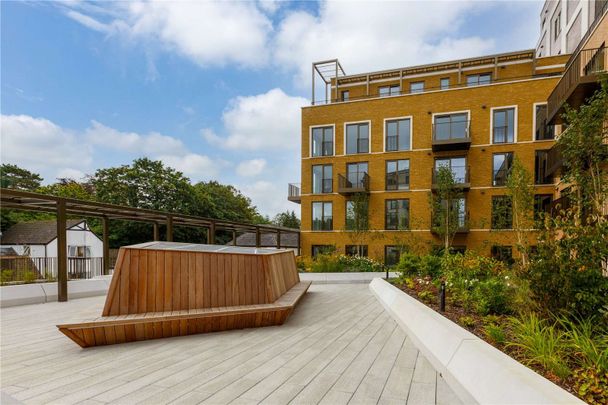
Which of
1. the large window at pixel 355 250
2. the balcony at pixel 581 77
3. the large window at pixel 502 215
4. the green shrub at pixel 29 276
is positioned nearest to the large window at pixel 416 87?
the large window at pixel 502 215

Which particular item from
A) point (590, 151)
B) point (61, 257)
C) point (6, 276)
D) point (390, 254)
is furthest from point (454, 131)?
point (6, 276)

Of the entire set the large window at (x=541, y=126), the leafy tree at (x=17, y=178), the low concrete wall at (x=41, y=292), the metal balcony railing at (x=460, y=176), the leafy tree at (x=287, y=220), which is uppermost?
the large window at (x=541, y=126)

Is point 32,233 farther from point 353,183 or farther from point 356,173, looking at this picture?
point 356,173

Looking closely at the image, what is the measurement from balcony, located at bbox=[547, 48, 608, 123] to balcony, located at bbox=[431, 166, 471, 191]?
6291mm

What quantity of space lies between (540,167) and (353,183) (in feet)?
37.6

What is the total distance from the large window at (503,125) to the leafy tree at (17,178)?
51592 millimetres

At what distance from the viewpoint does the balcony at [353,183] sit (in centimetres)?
2266

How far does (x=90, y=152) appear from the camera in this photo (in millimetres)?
29969

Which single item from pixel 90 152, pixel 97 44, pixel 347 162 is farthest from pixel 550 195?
pixel 90 152

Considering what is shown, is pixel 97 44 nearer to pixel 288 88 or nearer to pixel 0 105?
pixel 0 105

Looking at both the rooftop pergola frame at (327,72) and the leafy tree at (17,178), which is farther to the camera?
the leafy tree at (17,178)

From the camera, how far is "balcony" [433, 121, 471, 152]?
20.9 metres

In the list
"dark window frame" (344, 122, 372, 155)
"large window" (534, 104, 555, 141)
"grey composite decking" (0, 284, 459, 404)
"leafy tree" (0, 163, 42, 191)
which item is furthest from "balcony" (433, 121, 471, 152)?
"leafy tree" (0, 163, 42, 191)

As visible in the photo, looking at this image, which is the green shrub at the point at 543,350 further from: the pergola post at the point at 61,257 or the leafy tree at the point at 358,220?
the leafy tree at the point at 358,220
